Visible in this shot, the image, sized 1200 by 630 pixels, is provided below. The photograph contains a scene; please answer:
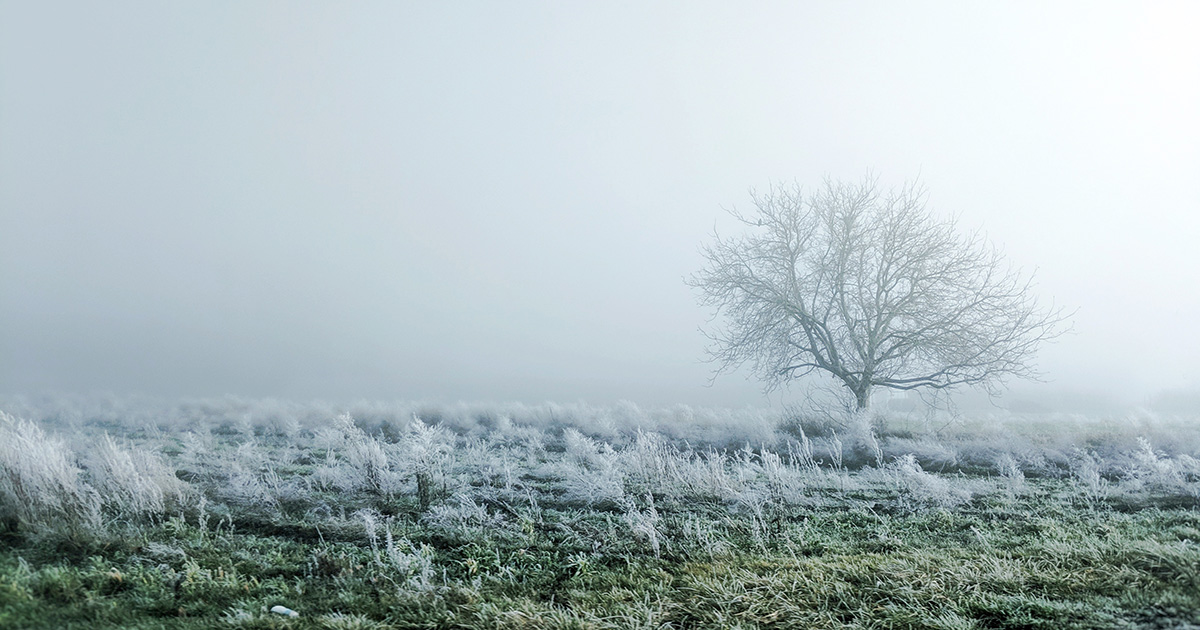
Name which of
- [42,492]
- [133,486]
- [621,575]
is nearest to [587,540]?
[621,575]

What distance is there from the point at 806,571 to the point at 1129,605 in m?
2.06

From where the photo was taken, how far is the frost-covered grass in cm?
393

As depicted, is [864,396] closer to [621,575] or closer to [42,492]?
[621,575]

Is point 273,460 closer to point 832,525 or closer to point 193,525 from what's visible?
point 193,525

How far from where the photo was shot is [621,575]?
15.2 ft

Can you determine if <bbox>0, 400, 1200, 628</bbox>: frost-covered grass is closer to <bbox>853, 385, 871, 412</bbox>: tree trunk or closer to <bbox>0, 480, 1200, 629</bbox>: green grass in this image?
<bbox>0, 480, 1200, 629</bbox>: green grass

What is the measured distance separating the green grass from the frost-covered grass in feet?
0.07

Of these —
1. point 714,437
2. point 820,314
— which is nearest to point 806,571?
point 714,437

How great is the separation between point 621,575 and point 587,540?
35.4 inches

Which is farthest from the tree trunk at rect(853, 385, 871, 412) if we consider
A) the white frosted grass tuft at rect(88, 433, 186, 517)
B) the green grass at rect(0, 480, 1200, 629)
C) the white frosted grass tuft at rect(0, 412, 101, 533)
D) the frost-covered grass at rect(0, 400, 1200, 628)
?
the white frosted grass tuft at rect(0, 412, 101, 533)

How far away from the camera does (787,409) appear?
48.3 ft

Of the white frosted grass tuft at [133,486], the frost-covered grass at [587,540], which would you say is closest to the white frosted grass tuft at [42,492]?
the frost-covered grass at [587,540]

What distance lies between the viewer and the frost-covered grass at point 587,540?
3.93m

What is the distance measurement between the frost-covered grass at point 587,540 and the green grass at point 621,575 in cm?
2
